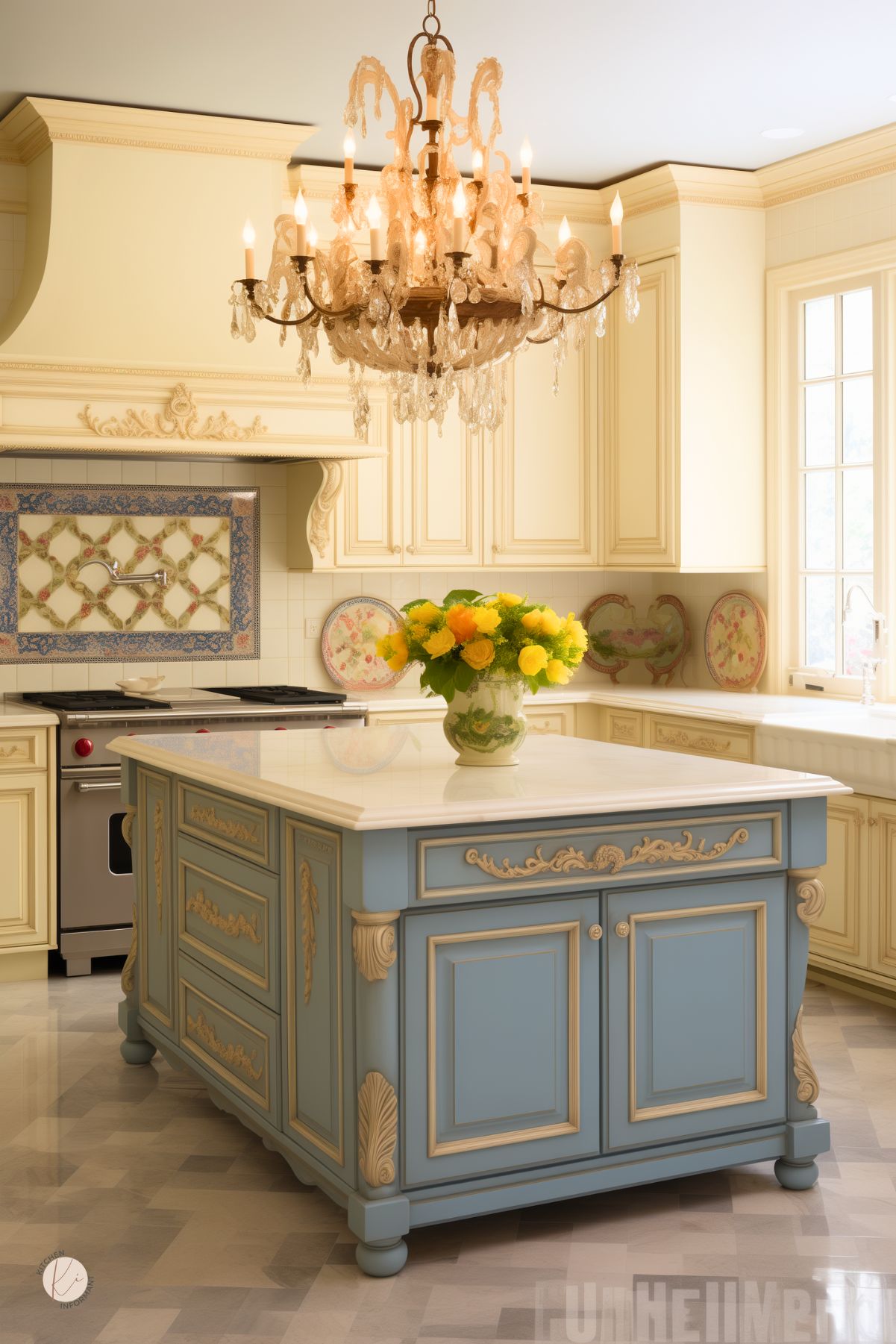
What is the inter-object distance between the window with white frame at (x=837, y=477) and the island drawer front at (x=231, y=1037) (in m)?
2.87

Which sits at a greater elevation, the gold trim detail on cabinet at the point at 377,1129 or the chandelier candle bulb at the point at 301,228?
the chandelier candle bulb at the point at 301,228

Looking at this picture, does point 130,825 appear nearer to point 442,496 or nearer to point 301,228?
point 301,228

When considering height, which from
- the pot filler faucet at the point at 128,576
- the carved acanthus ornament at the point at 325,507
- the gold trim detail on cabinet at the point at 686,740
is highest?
the carved acanthus ornament at the point at 325,507

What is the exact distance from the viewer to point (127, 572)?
18.4 ft

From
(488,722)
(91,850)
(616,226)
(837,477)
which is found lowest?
(91,850)

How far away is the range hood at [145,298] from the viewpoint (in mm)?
4871

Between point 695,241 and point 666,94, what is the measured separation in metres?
0.95

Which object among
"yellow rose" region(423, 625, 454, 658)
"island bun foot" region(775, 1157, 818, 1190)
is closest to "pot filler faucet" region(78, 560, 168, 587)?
"yellow rose" region(423, 625, 454, 658)

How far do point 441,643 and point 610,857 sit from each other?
1.93 ft

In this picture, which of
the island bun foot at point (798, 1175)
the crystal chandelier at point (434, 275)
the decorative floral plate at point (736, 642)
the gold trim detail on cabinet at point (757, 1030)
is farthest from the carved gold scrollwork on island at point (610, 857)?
the decorative floral plate at point (736, 642)

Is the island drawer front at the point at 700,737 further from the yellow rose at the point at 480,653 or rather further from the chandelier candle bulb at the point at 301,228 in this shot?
the chandelier candle bulb at the point at 301,228

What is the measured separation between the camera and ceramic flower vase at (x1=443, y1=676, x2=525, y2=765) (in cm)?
321

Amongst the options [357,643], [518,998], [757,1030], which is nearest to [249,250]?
[518,998]

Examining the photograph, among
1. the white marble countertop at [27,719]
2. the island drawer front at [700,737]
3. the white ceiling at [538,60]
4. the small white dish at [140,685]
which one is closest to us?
the white ceiling at [538,60]
